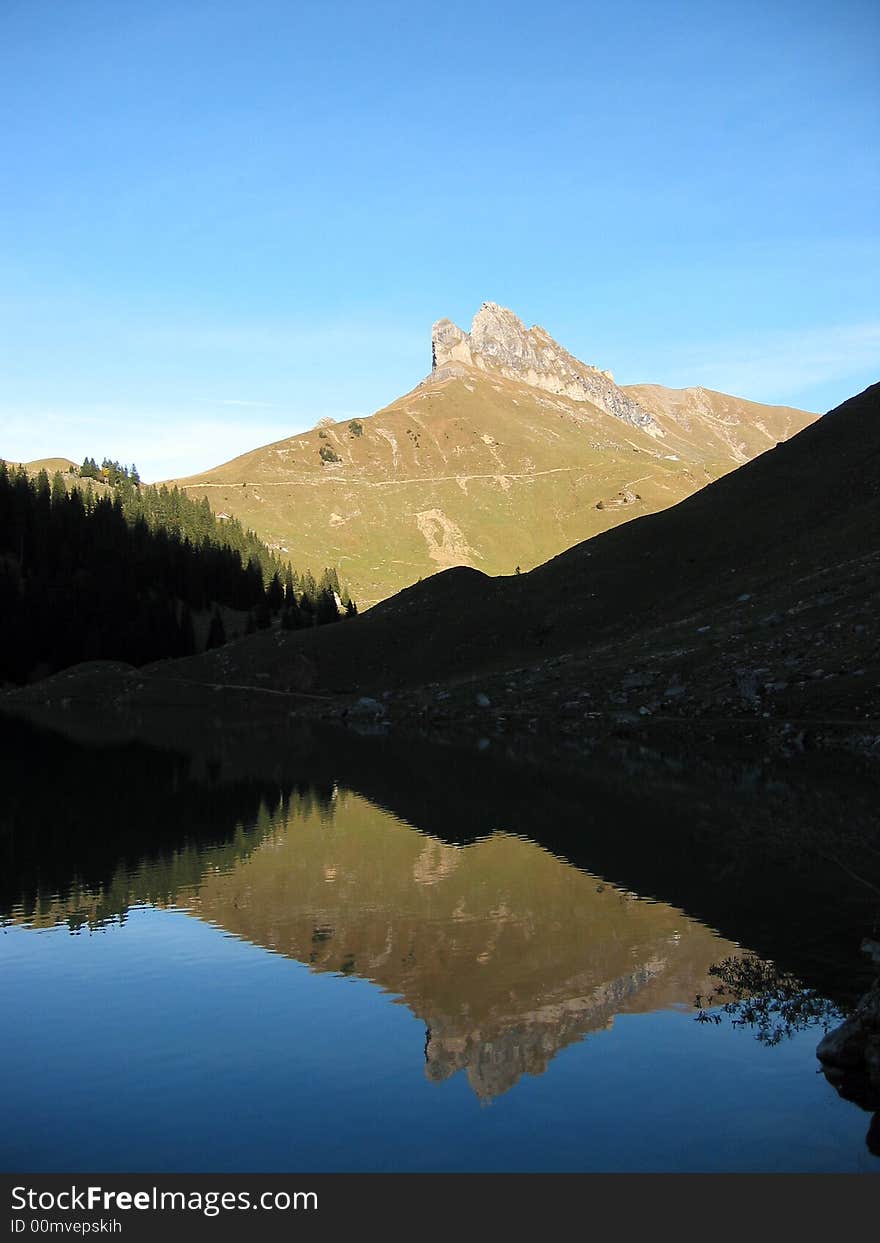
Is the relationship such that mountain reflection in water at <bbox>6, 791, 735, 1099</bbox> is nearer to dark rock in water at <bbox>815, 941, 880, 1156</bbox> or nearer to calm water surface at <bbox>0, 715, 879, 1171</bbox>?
calm water surface at <bbox>0, 715, 879, 1171</bbox>

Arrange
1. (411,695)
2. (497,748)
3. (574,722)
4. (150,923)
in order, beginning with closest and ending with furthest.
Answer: (150,923) → (497,748) → (574,722) → (411,695)

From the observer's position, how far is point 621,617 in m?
114

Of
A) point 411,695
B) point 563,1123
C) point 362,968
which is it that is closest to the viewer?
point 563,1123

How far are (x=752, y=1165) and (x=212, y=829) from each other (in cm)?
3758

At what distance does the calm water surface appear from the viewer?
16.9 metres

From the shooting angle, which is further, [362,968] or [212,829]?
[212,829]

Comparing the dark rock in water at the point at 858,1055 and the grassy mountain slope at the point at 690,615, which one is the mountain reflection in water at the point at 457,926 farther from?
the grassy mountain slope at the point at 690,615

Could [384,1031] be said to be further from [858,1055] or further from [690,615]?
[690,615]

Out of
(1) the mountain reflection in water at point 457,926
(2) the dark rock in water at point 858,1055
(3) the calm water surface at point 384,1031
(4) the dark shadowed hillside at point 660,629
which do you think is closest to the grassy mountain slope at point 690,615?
(4) the dark shadowed hillside at point 660,629

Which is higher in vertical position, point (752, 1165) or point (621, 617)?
point (621, 617)

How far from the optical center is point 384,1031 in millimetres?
22547

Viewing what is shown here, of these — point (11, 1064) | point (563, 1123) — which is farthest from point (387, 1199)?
point (11, 1064)

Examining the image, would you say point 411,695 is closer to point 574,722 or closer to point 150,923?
point 574,722

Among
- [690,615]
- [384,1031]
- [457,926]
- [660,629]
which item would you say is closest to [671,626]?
[660,629]
